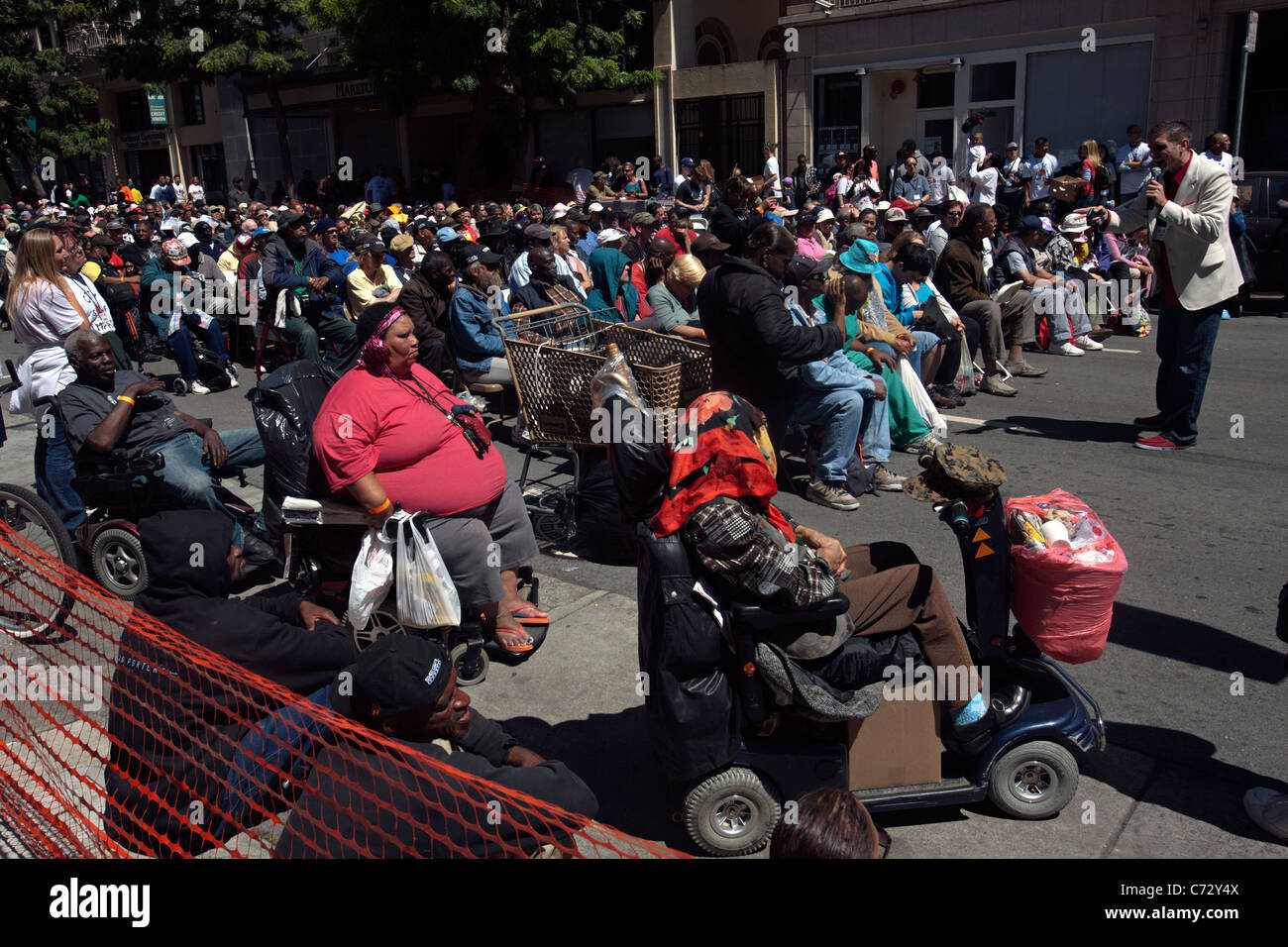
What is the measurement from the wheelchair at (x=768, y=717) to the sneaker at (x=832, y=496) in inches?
126

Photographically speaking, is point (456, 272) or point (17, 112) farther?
point (17, 112)

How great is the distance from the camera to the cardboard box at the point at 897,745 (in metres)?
3.39

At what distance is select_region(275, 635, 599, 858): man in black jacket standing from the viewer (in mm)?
2715

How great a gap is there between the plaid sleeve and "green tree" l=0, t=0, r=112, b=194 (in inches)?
1663

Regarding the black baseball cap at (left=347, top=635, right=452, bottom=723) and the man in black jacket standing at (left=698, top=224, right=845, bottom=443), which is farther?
the man in black jacket standing at (left=698, top=224, right=845, bottom=443)

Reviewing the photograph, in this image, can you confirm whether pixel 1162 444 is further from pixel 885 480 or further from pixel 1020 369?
pixel 1020 369

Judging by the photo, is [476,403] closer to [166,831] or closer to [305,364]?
[305,364]

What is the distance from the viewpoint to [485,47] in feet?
85.0

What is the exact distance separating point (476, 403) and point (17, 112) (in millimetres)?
40664

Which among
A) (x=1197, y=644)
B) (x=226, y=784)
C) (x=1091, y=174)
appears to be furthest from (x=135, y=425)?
(x=1091, y=174)

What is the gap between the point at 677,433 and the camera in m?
3.27

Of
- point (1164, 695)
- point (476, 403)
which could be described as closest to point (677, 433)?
point (1164, 695)

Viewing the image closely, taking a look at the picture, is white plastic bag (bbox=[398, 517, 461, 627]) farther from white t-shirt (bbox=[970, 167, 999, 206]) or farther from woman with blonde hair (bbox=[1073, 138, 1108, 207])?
white t-shirt (bbox=[970, 167, 999, 206])

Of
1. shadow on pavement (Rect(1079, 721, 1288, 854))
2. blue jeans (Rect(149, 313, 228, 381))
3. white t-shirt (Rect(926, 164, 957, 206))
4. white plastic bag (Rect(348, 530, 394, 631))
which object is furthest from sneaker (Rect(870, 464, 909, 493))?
white t-shirt (Rect(926, 164, 957, 206))
